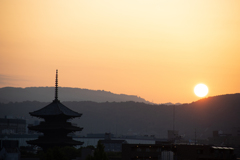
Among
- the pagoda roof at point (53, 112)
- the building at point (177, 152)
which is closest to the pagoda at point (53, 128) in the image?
the pagoda roof at point (53, 112)

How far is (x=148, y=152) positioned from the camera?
111 metres

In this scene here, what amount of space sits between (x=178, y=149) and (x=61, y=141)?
46.8 m

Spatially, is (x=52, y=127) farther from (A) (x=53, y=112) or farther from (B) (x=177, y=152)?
(B) (x=177, y=152)

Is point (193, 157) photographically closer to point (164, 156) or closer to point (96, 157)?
point (164, 156)

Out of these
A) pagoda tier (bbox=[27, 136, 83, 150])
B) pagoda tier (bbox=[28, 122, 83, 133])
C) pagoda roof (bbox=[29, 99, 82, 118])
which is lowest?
pagoda tier (bbox=[27, 136, 83, 150])

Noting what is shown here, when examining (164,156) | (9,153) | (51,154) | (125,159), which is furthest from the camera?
(9,153)

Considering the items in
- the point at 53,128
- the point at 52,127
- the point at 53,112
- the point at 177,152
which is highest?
the point at 53,112

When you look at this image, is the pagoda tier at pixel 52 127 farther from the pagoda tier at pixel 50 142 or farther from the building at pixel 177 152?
the building at pixel 177 152

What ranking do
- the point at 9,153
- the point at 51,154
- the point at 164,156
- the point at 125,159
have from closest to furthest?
1. the point at 164,156
2. the point at 51,154
3. the point at 125,159
4. the point at 9,153

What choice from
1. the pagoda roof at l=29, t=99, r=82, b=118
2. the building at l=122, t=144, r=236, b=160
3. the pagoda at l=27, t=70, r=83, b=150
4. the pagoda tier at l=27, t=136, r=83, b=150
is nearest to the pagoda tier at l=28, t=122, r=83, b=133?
the pagoda at l=27, t=70, r=83, b=150

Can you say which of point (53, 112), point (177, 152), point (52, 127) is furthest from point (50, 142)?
point (177, 152)

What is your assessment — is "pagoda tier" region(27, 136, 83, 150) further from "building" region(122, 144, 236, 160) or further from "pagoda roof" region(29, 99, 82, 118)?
"building" region(122, 144, 236, 160)

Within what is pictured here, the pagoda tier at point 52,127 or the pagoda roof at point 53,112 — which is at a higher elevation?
the pagoda roof at point 53,112

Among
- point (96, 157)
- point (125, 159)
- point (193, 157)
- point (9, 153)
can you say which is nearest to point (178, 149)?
point (193, 157)
